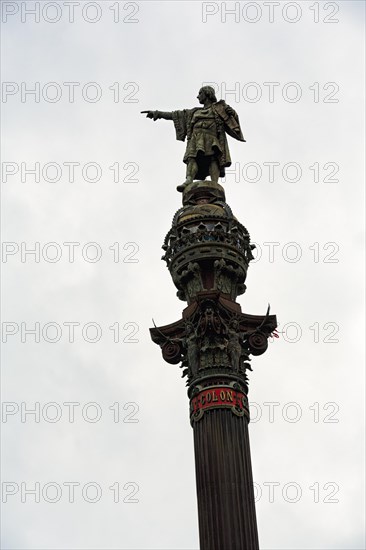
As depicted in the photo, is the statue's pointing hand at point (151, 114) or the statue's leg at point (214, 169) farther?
the statue's pointing hand at point (151, 114)

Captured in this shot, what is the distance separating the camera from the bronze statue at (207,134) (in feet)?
131

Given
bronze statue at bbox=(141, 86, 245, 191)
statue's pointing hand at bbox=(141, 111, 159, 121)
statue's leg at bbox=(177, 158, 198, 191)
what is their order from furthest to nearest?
statue's pointing hand at bbox=(141, 111, 159, 121) < bronze statue at bbox=(141, 86, 245, 191) < statue's leg at bbox=(177, 158, 198, 191)

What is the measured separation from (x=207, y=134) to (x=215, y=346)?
9313 millimetres

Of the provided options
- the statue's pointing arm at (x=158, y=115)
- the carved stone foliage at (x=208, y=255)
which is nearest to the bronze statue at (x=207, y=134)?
the statue's pointing arm at (x=158, y=115)

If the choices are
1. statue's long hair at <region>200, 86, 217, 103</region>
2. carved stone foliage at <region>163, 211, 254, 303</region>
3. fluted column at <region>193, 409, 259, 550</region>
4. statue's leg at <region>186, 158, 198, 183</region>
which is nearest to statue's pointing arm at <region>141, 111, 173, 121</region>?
statue's long hair at <region>200, 86, 217, 103</region>

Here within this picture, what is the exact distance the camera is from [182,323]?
34.7m

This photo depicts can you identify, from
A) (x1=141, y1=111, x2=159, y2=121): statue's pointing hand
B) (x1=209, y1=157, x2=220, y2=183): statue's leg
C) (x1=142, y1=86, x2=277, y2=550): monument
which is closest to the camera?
(x1=142, y1=86, x2=277, y2=550): monument

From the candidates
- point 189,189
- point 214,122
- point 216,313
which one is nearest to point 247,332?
point 216,313

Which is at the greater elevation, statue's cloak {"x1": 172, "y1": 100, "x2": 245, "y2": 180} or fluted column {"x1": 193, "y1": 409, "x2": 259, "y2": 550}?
statue's cloak {"x1": 172, "y1": 100, "x2": 245, "y2": 180}

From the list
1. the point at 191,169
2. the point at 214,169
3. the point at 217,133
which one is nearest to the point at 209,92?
the point at 217,133

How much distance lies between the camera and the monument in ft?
102

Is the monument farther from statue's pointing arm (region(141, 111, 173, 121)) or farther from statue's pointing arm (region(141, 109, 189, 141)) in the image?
statue's pointing arm (region(141, 111, 173, 121))

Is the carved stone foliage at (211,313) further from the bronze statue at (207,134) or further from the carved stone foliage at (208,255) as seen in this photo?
the bronze statue at (207,134)

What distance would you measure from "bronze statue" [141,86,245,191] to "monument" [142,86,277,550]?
0.38 metres
